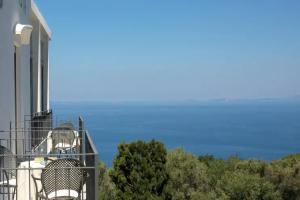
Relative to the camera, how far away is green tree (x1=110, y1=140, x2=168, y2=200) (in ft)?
65.7

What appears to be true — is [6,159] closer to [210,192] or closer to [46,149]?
[46,149]

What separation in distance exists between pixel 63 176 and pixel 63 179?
4cm

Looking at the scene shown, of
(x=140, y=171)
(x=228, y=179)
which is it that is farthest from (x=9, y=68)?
(x=228, y=179)

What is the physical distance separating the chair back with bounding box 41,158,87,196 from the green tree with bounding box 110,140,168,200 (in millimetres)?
14301

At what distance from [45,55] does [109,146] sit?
157m

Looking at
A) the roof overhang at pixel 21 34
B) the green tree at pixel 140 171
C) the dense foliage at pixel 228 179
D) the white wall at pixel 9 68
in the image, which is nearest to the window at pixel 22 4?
the white wall at pixel 9 68

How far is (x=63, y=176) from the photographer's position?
5695 millimetres

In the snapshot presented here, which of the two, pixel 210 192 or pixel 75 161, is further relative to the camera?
Answer: pixel 210 192

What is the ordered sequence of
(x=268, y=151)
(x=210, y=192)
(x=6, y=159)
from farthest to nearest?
(x=268, y=151)
(x=210, y=192)
(x=6, y=159)

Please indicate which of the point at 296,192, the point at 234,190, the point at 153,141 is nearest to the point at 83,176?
the point at 153,141

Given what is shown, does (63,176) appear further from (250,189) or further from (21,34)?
(250,189)

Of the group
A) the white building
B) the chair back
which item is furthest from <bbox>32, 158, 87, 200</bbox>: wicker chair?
the white building

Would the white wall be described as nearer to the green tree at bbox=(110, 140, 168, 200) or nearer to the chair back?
the chair back

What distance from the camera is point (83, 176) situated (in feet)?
18.8
